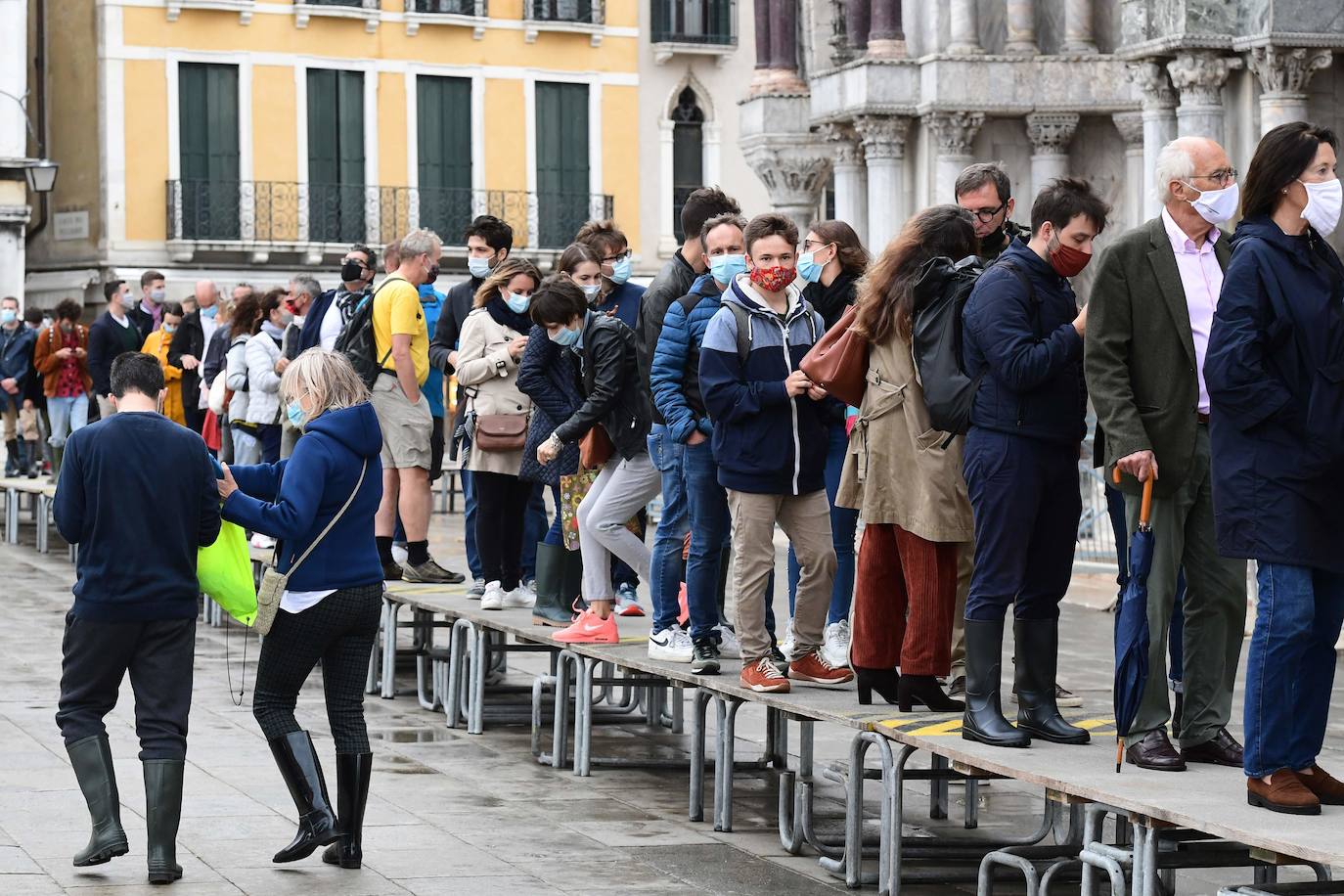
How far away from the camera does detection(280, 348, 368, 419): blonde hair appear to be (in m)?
8.73

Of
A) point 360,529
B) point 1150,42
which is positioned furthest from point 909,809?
point 1150,42

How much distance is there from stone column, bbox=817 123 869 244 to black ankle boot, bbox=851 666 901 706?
49.9 feet

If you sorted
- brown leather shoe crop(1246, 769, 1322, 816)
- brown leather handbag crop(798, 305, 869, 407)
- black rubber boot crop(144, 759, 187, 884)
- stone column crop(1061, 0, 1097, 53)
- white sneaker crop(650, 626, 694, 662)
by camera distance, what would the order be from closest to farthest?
1. brown leather shoe crop(1246, 769, 1322, 816)
2. black rubber boot crop(144, 759, 187, 884)
3. brown leather handbag crop(798, 305, 869, 407)
4. white sneaker crop(650, 626, 694, 662)
5. stone column crop(1061, 0, 1097, 53)

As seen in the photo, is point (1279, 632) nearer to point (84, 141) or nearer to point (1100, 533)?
point (1100, 533)

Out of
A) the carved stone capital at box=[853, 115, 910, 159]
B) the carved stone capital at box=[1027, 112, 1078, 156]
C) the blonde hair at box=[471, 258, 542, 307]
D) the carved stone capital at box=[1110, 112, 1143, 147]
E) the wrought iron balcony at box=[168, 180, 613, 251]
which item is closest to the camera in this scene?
the blonde hair at box=[471, 258, 542, 307]

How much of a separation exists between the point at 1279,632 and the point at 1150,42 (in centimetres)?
1165

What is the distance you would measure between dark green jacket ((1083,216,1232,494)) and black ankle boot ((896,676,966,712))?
136 centimetres

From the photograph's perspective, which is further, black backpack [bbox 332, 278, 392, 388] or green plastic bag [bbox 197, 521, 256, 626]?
black backpack [bbox 332, 278, 392, 388]

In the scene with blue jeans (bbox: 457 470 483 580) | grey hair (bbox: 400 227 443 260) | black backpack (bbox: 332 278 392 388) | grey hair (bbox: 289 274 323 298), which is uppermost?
grey hair (bbox: 400 227 443 260)

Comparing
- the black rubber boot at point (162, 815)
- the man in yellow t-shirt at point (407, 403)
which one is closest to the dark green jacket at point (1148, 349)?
the black rubber boot at point (162, 815)

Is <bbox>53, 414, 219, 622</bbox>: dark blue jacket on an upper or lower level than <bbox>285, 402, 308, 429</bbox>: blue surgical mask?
lower

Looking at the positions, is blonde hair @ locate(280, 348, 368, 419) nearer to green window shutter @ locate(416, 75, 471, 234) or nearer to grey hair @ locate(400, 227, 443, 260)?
grey hair @ locate(400, 227, 443, 260)

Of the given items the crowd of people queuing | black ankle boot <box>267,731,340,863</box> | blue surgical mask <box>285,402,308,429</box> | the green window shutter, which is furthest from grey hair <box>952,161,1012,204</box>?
the green window shutter

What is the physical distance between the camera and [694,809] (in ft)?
32.4
